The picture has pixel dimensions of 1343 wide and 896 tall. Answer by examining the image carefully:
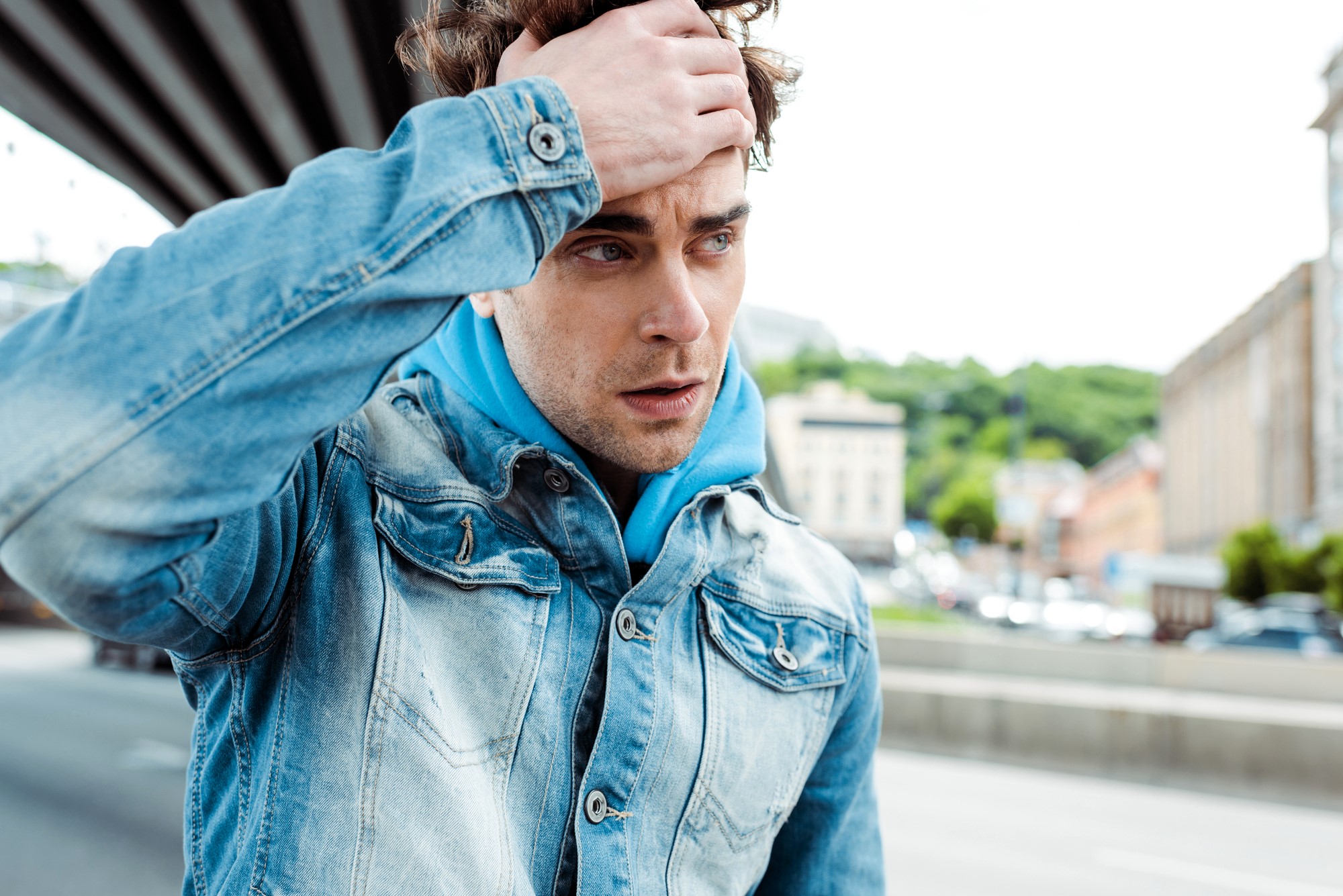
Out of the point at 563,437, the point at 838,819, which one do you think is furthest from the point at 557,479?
the point at 838,819

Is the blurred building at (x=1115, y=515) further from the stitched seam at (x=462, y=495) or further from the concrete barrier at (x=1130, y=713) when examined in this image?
the stitched seam at (x=462, y=495)

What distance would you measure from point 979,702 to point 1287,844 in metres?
3.08

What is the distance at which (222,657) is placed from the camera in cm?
113

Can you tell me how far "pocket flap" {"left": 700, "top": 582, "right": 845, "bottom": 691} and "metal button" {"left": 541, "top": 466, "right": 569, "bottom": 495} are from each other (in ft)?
0.84

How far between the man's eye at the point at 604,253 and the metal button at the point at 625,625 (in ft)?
1.47

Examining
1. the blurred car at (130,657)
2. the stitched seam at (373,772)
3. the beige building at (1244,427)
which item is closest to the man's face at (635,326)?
the stitched seam at (373,772)

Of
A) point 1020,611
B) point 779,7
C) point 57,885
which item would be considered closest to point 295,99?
point 57,885

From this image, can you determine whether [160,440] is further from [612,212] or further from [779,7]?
[779,7]

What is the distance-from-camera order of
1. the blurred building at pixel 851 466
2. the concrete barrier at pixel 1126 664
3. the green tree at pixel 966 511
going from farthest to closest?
the green tree at pixel 966 511
the blurred building at pixel 851 466
the concrete barrier at pixel 1126 664

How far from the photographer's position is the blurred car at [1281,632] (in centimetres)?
1834

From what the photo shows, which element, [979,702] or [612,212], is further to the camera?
[979,702]

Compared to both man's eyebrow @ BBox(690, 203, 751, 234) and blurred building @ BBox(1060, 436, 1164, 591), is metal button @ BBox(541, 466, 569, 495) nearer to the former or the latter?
man's eyebrow @ BBox(690, 203, 751, 234)

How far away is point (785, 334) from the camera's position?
91.7 metres

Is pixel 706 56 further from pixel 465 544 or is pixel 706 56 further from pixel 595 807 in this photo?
pixel 595 807
